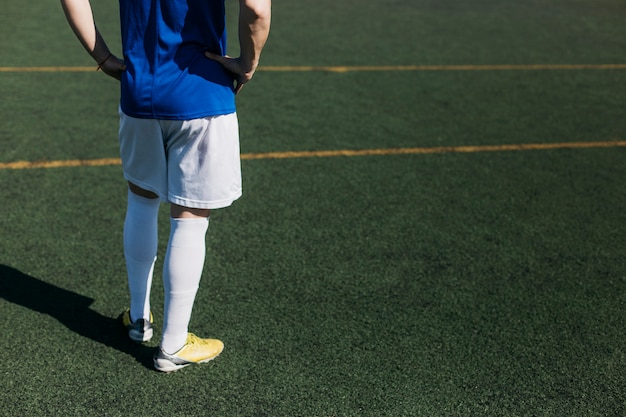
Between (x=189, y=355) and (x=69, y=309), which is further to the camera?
(x=69, y=309)

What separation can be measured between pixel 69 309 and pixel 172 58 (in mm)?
1293

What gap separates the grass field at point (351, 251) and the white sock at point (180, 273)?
0.56ft

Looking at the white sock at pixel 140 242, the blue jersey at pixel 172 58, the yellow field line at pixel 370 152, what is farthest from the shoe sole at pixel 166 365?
the yellow field line at pixel 370 152

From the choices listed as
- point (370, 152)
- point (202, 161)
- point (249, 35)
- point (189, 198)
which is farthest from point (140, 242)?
point (370, 152)

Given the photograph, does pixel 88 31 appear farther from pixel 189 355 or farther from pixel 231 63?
pixel 189 355

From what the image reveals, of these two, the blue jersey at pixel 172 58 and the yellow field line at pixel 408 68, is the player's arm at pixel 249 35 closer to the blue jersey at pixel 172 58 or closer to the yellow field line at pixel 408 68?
the blue jersey at pixel 172 58

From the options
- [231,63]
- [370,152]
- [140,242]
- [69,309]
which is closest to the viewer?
[231,63]

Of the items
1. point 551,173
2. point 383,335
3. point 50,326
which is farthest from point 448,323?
point 551,173

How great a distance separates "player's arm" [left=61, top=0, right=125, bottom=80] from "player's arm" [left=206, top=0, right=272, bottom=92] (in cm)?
34

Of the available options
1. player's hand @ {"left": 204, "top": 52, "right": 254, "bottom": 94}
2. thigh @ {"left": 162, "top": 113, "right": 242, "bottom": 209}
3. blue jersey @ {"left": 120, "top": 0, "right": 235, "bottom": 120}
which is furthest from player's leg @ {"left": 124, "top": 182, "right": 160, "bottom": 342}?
player's hand @ {"left": 204, "top": 52, "right": 254, "bottom": 94}

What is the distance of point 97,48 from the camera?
2.23m

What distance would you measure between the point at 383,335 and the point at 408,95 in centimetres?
348

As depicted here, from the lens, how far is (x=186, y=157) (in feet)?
7.19

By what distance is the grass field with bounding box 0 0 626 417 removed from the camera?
2.50 m
